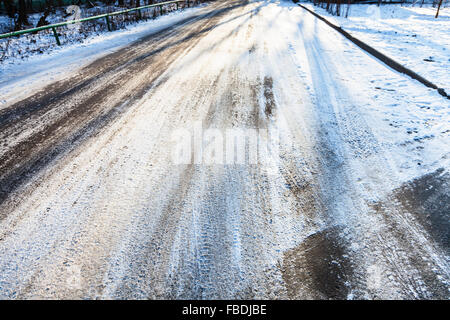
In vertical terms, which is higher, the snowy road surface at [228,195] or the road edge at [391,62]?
the road edge at [391,62]

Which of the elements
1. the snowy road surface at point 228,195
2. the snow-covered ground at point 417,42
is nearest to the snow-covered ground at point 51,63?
the snowy road surface at point 228,195

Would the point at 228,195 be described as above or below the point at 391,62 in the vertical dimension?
below

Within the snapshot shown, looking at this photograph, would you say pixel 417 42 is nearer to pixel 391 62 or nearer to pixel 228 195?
pixel 391 62

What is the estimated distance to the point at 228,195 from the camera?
2.56 meters

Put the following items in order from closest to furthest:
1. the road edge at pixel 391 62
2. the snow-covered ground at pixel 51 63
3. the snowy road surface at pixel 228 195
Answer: the snowy road surface at pixel 228 195
the road edge at pixel 391 62
the snow-covered ground at pixel 51 63

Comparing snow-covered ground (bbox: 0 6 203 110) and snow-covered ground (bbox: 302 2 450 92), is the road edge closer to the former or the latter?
snow-covered ground (bbox: 302 2 450 92)

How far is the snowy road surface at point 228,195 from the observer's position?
1844mm

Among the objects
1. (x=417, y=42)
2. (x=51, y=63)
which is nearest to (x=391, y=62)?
(x=417, y=42)

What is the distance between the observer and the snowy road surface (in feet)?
6.05

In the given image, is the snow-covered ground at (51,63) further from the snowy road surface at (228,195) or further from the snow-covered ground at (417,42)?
the snow-covered ground at (417,42)

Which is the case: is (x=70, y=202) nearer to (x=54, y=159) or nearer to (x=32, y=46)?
(x=54, y=159)

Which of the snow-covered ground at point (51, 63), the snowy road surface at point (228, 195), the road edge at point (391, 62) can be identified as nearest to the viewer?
the snowy road surface at point (228, 195)

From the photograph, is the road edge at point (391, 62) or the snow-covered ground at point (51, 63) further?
the snow-covered ground at point (51, 63)

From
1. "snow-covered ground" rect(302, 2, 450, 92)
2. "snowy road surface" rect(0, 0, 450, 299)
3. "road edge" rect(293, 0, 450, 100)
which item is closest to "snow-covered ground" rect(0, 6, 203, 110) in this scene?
"snowy road surface" rect(0, 0, 450, 299)
